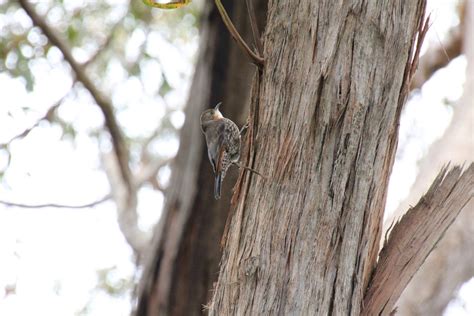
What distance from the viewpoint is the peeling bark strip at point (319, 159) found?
1.97 m

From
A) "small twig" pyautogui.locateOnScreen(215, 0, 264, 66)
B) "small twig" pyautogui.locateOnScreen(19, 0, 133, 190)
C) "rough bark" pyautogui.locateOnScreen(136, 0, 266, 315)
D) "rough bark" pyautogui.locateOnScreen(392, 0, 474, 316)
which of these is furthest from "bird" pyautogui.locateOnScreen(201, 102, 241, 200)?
"small twig" pyautogui.locateOnScreen(19, 0, 133, 190)

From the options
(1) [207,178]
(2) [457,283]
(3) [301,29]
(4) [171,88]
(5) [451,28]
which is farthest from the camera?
(4) [171,88]

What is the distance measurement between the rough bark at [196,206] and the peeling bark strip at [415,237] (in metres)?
1.86

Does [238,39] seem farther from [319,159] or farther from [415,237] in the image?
[415,237]

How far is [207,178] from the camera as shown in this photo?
157 inches

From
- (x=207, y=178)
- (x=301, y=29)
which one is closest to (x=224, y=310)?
(x=301, y=29)

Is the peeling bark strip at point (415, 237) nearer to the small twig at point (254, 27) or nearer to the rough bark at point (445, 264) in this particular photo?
the small twig at point (254, 27)

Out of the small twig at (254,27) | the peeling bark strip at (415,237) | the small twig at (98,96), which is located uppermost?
the small twig at (98,96)

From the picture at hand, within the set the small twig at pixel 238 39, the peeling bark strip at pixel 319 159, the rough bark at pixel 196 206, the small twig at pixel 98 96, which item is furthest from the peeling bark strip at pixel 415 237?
the small twig at pixel 98 96

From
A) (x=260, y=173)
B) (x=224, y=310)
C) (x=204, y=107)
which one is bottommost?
(x=224, y=310)

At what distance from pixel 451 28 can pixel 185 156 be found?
305 centimetres

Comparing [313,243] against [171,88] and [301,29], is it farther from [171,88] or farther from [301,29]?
[171,88]

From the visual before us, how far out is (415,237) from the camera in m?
2.18

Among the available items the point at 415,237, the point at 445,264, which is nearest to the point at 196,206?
the point at 445,264
